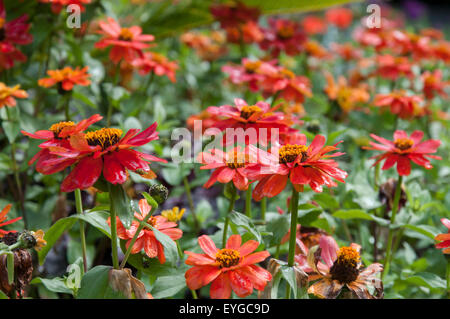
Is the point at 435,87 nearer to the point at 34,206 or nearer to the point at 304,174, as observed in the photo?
the point at 304,174

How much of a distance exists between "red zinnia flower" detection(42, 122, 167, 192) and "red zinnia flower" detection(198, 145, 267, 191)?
4.9 inches

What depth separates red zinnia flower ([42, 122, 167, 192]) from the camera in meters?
Result: 0.58

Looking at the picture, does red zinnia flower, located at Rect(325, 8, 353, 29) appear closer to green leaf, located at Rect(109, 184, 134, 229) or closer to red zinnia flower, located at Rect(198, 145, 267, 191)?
red zinnia flower, located at Rect(198, 145, 267, 191)

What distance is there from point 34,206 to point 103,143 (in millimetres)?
642

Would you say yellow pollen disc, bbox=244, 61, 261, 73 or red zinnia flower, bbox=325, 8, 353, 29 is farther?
red zinnia flower, bbox=325, 8, 353, 29

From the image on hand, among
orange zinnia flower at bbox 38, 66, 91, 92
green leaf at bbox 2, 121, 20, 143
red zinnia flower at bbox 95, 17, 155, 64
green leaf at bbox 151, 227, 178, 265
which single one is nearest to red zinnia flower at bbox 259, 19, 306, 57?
red zinnia flower at bbox 95, 17, 155, 64

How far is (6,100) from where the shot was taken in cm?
91

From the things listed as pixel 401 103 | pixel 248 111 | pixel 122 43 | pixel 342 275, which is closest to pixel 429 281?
pixel 342 275

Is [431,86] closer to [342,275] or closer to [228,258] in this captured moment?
[342,275]

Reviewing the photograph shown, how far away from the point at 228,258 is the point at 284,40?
1097 mm

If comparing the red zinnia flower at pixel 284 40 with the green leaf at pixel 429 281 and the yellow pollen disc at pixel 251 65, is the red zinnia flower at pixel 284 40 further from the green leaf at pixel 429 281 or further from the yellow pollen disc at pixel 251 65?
the green leaf at pixel 429 281

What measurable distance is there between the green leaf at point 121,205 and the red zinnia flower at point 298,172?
0.56ft
